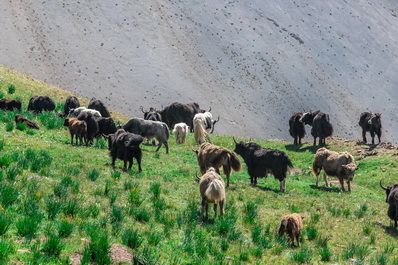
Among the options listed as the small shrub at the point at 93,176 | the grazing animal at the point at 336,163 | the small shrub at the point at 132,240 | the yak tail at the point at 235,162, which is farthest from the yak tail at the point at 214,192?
the grazing animal at the point at 336,163

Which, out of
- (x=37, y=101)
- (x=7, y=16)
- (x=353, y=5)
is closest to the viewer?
(x=37, y=101)

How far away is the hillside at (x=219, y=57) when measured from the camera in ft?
218

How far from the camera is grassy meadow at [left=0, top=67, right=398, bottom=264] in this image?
9328mm

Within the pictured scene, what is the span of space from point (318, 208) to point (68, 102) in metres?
20.0

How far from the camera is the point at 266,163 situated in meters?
20.1

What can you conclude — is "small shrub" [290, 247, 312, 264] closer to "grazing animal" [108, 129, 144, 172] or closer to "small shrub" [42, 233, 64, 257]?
"small shrub" [42, 233, 64, 257]

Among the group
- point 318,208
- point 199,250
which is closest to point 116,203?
point 199,250

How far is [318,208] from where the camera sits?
1641 centimetres

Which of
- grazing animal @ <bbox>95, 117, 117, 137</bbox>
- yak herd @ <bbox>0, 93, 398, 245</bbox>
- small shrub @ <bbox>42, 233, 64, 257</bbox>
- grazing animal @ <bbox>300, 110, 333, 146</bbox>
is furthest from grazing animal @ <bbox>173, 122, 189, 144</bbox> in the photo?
small shrub @ <bbox>42, 233, 64, 257</bbox>

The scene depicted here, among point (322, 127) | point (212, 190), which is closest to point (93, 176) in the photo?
point (212, 190)

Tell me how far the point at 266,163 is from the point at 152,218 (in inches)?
349

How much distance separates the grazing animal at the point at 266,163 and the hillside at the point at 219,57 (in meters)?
41.0

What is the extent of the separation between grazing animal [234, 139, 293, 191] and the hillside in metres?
41.0

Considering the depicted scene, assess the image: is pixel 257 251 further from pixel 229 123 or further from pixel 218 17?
pixel 218 17
